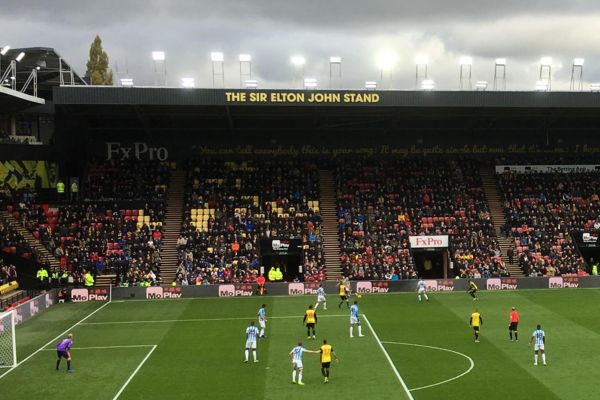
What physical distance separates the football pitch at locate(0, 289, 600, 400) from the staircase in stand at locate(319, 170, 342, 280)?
750 cm

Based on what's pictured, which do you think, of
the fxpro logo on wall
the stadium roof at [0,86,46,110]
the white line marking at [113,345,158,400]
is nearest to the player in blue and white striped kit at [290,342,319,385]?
the white line marking at [113,345,158,400]

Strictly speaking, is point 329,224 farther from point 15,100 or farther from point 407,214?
point 15,100

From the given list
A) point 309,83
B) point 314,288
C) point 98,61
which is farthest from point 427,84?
point 98,61

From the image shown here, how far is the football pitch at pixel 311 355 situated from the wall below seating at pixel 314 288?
177 centimetres

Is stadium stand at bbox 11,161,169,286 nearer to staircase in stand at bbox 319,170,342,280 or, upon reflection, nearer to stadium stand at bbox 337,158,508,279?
staircase in stand at bbox 319,170,342,280

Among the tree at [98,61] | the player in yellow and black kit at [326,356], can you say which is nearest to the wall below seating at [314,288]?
the player in yellow and black kit at [326,356]

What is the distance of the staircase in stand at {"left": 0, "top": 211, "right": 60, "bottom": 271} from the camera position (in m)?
48.1

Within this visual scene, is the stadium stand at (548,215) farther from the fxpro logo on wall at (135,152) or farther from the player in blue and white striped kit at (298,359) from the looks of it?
the fxpro logo on wall at (135,152)

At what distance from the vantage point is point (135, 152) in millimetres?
60781

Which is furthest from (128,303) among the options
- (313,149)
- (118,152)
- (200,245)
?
(313,149)

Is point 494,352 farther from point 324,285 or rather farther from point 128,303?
point 128,303

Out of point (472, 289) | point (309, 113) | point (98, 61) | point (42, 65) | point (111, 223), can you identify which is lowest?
point (472, 289)

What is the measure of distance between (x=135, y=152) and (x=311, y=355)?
37.1 meters

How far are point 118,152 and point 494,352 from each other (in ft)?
139
